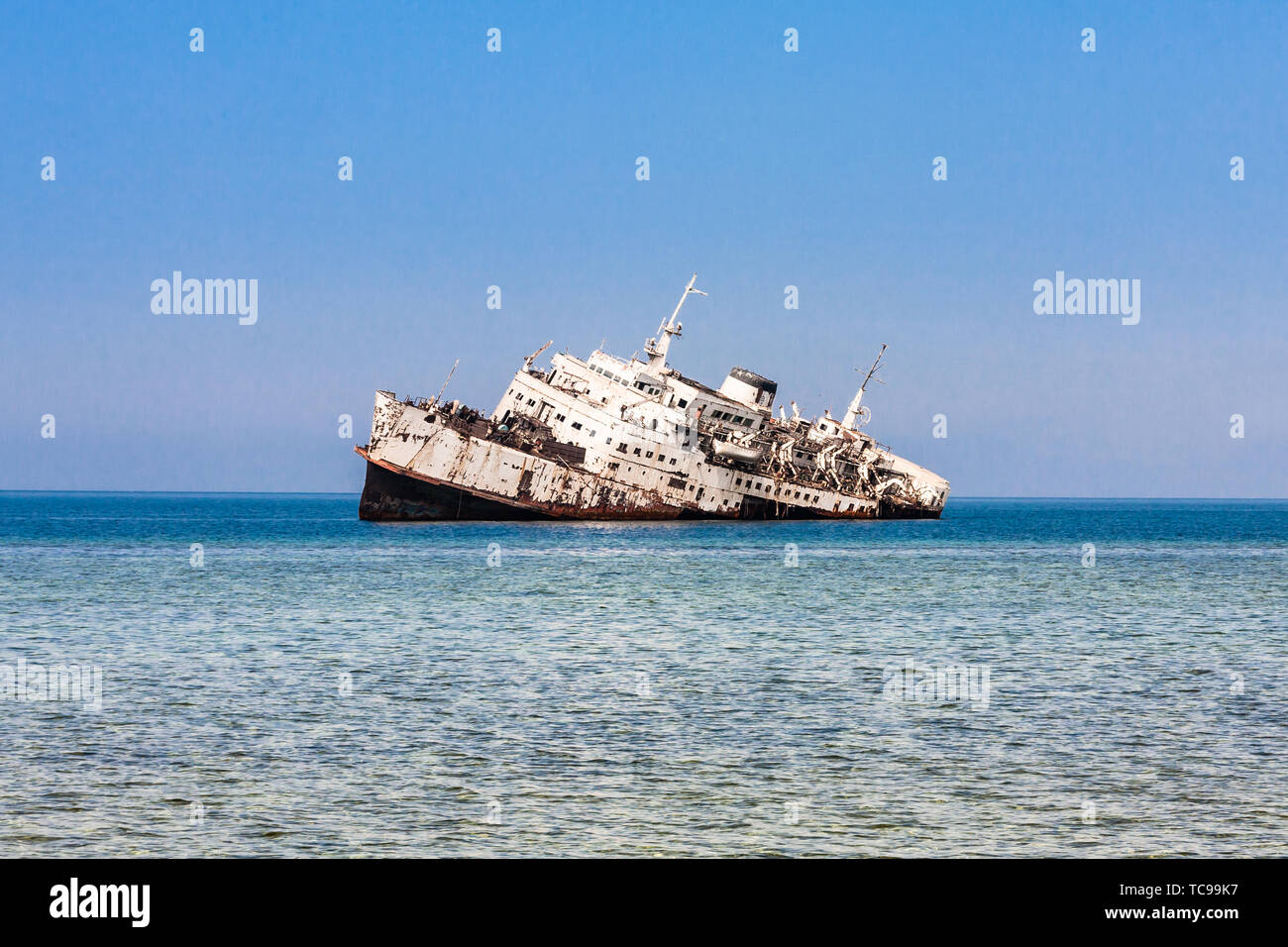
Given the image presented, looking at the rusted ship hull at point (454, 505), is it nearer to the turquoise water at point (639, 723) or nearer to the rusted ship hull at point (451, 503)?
the rusted ship hull at point (451, 503)

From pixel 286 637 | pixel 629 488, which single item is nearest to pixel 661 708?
pixel 286 637

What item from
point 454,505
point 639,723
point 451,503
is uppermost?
point 451,503

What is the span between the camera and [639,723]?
18.9 m

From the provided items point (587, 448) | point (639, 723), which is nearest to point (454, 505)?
point (587, 448)

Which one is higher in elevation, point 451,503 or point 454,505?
point 451,503

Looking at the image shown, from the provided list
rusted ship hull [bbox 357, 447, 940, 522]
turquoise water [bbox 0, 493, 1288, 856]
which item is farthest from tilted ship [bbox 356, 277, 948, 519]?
turquoise water [bbox 0, 493, 1288, 856]

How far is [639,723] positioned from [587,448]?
60313 millimetres

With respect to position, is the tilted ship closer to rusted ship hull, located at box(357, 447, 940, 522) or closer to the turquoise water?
rusted ship hull, located at box(357, 447, 940, 522)

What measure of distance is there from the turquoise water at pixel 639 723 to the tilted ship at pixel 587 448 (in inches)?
1222

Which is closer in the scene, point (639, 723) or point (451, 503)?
point (639, 723)

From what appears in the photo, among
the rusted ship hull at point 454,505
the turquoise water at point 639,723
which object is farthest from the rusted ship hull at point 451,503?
the turquoise water at point 639,723

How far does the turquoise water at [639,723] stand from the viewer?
42.5ft

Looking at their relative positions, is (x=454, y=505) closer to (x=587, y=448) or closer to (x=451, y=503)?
(x=451, y=503)
